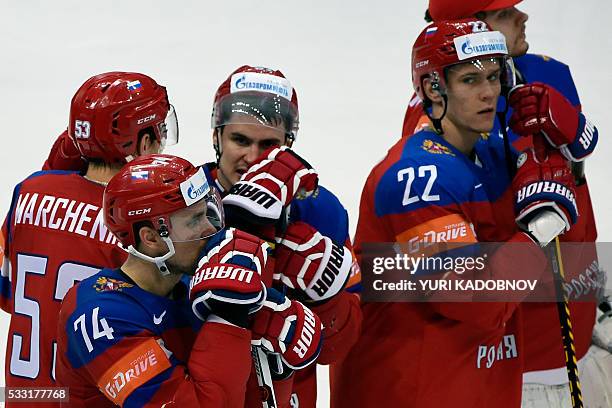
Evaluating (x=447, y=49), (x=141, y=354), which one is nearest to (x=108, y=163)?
(x=141, y=354)

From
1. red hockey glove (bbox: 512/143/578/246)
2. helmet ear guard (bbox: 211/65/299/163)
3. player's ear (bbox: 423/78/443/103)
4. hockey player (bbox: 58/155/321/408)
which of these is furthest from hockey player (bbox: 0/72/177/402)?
red hockey glove (bbox: 512/143/578/246)

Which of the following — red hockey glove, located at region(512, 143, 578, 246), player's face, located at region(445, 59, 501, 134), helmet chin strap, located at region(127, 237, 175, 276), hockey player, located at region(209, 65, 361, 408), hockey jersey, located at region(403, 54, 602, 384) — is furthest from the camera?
hockey jersey, located at region(403, 54, 602, 384)

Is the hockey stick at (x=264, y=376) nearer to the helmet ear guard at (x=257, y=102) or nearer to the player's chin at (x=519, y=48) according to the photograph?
the helmet ear guard at (x=257, y=102)

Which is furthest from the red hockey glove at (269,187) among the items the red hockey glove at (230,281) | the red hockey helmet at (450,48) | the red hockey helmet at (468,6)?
the red hockey helmet at (468,6)

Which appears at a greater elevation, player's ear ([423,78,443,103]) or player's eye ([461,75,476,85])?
player's eye ([461,75,476,85])

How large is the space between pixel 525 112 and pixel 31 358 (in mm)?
1192

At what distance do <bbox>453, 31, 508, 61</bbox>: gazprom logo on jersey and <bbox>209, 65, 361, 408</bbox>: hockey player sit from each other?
376mm

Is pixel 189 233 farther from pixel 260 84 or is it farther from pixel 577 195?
pixel 577 195

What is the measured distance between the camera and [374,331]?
2.59 metres

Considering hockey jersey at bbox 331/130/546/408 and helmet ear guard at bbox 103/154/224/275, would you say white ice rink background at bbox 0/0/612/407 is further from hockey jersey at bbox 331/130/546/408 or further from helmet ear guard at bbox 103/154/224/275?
helmet ear guard at bbox 103/154/224/275

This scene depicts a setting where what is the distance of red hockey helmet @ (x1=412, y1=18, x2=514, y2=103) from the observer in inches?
98.9

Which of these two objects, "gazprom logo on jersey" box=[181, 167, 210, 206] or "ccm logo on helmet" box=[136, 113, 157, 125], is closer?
"gazprom logo on jersey" box=[181, 167, 210, 206]

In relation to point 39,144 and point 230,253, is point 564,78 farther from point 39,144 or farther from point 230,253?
point 39,144

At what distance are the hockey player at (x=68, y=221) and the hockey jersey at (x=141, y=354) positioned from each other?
1.33 feet
